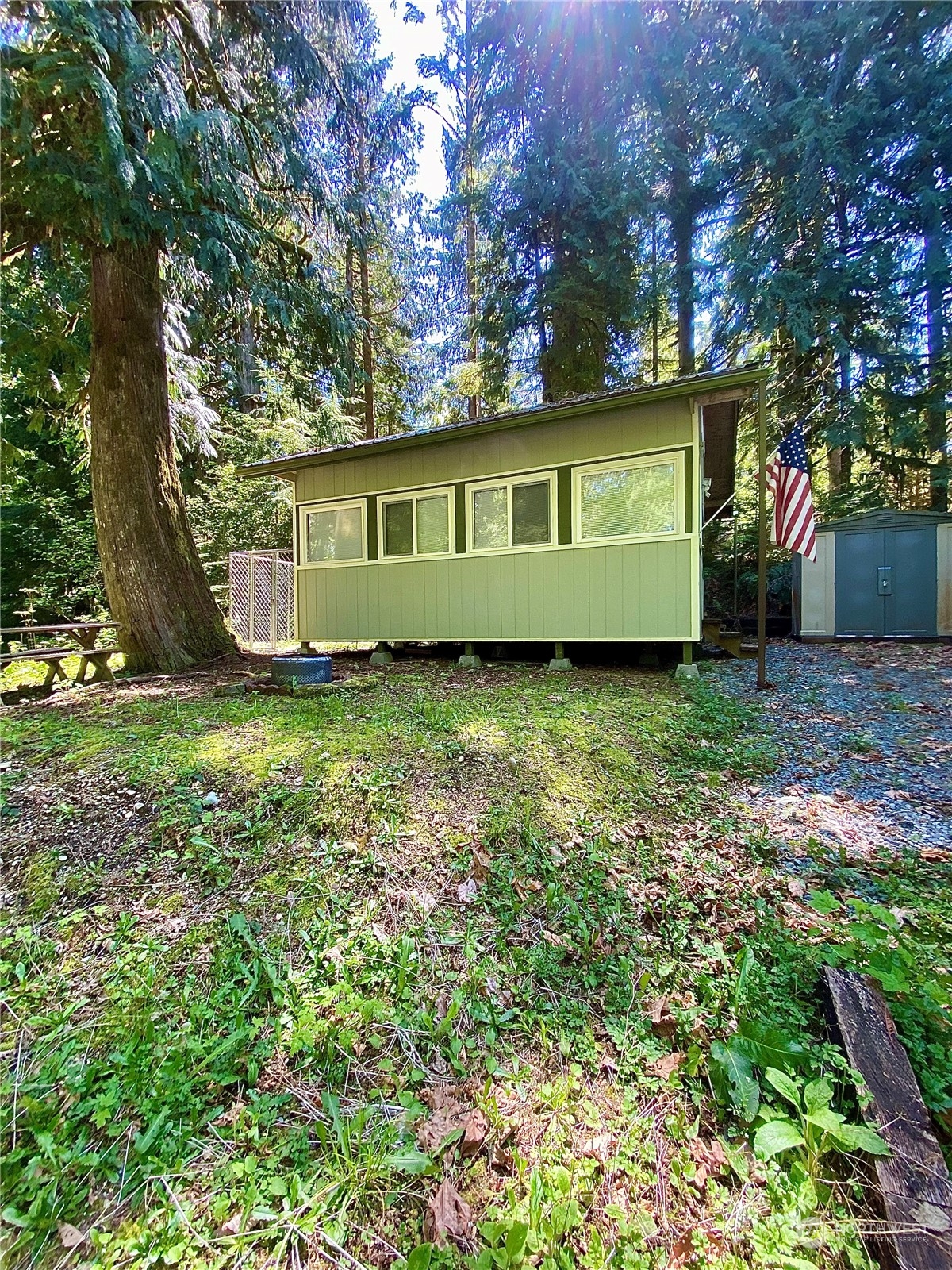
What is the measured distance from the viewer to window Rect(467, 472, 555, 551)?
666 cm

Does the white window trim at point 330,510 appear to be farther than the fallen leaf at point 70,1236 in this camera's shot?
Yes

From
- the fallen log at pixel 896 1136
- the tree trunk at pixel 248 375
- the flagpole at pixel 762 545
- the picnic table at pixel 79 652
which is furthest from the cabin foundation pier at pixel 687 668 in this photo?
the tree trunk at pixel 248 375

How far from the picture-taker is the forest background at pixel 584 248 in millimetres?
7633

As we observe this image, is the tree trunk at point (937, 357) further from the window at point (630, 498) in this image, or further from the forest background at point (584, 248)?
the window at point (630, 498)

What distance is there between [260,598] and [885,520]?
Result: 11700mm

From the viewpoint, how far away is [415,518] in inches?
300

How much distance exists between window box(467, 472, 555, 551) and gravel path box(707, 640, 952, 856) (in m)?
2.64

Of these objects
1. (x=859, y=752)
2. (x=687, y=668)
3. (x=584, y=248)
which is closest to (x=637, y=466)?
(x=687, y=668)

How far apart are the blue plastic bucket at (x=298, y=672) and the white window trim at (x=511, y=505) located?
2.71 meters

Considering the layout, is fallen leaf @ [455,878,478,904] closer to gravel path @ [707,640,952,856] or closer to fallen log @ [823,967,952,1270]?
fallen log @ [823,967,952,1270]

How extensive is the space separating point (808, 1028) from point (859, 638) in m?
9.23

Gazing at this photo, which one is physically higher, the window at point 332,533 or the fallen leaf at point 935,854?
the window at point 332,533

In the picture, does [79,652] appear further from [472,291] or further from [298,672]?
[472,291]

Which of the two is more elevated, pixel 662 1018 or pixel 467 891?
pixel 467 891
